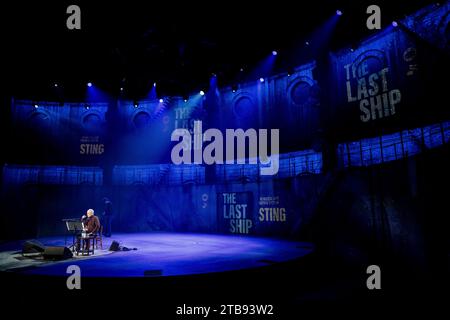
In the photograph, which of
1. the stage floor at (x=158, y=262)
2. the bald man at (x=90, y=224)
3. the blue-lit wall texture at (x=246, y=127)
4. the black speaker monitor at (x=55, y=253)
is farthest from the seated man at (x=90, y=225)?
the blue-lit wall texture at (x=246, y=127)

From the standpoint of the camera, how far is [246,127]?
64.0ft

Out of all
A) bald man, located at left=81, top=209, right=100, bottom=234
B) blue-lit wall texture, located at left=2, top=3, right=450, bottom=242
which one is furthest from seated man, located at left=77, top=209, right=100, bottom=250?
blue-lit wall texture, located at left=2, top=3, right=450, bottom=242

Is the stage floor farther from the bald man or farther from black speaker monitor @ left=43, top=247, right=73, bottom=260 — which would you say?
the bald man

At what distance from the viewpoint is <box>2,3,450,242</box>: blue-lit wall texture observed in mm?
12789

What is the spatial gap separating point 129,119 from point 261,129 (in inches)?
457

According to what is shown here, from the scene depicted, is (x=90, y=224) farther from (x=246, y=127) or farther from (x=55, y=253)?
(x=246, y=127)

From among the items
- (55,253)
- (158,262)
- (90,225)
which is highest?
(90,225)

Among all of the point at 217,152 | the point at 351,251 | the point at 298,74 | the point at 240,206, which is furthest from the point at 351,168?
the point at 217,152

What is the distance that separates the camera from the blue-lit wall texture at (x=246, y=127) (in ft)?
42.0

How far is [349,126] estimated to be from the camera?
599 inches

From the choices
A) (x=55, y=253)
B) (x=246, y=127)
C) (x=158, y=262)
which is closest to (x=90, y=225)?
(x=55, y=253)
